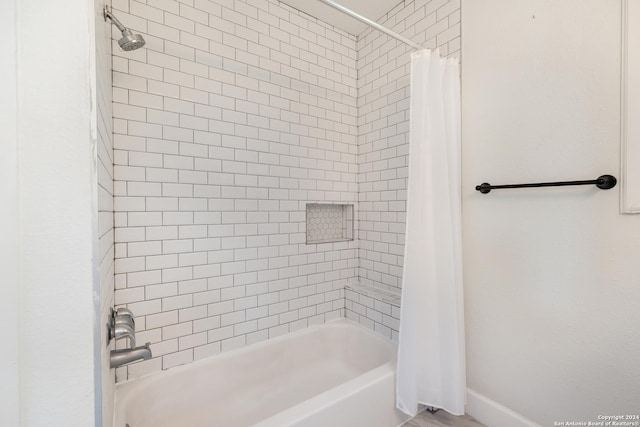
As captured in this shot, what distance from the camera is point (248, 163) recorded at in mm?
1828

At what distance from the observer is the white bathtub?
4.37ft

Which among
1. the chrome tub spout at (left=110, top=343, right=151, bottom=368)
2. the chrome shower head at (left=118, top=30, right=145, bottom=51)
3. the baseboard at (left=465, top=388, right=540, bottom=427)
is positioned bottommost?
the baseboard at (left=465, top=388, right=540, bottom=427)

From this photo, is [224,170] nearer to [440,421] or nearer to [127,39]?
[127,39]

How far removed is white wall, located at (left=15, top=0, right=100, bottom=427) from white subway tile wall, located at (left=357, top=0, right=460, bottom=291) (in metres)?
1.82

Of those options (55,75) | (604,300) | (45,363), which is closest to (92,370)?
(45,363)

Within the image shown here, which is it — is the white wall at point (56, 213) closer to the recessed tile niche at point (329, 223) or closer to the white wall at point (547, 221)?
the recessed tile niche at point (329, 223)

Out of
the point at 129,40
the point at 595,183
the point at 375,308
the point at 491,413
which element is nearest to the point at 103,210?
the point at 129,40

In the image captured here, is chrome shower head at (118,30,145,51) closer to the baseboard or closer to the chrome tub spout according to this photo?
the chrome tub spout

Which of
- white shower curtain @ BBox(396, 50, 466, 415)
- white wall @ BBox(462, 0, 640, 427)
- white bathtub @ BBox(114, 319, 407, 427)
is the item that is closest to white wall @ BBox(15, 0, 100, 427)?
white bathtub @ BBox(114, 319, 407, 427)

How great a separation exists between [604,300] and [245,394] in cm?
199

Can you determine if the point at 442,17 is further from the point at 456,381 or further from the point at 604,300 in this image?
the point at 456,381

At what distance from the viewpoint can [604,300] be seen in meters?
1.15

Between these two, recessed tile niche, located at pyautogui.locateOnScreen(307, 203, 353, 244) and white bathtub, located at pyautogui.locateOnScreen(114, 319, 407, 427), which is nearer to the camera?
white bathtub, located at pyautogui.locateOnScreen(114, 319, 407, 427)

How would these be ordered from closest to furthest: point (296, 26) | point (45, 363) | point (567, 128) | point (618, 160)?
point (45, 363)
point (618, 160)
point (567, 128)
point (296, 26)
